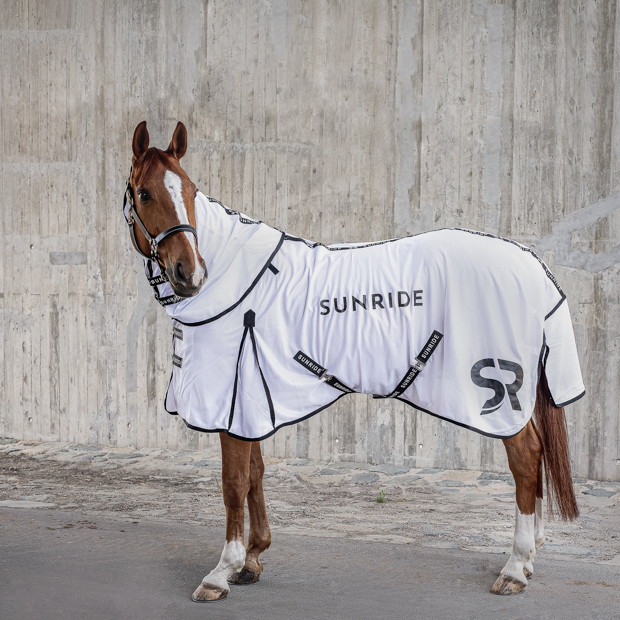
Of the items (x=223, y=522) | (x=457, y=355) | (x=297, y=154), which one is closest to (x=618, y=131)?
(x=297, y=154)

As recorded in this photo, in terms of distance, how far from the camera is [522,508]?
2863 millimetres

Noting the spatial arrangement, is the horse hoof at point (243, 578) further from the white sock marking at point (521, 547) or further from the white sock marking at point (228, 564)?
the white sock marking at point (521, 547)

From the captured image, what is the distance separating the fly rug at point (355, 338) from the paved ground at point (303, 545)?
201 mm

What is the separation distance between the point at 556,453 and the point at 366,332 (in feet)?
3.17

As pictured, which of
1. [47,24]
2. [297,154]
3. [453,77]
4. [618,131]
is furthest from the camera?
[47,24]

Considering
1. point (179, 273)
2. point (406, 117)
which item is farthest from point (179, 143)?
point (406, 117)

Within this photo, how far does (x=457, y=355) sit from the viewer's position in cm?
285

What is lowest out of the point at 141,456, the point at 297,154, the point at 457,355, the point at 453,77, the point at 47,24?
the point at 141,456

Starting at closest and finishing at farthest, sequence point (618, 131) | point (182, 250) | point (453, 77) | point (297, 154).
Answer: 1. point (182, 250)
2. point (618, 131)
3. point (453, 77)
4. point (297, 154)

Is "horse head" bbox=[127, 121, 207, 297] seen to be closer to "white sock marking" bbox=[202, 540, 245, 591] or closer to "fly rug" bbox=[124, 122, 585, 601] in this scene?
"fly rug" bbox=[124, 122, 585, 601]

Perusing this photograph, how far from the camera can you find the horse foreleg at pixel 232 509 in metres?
2.83

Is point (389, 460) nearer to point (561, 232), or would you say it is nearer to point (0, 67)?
point (561, 232)

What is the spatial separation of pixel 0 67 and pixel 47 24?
578mm

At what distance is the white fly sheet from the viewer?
2.83 metres
